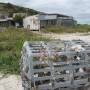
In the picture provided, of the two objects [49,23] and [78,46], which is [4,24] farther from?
[78,46]

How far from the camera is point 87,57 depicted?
A: 5270 millimetres

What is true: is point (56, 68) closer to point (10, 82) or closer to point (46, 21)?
point (10, 82)

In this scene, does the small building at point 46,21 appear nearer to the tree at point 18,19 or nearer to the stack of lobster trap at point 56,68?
the tree at point 18,19

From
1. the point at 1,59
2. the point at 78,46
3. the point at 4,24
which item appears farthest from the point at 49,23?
the point at 78,46

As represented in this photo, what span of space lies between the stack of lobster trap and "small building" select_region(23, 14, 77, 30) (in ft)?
148

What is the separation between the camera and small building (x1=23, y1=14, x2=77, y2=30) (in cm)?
5159

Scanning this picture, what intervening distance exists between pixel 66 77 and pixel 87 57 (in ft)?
1.78

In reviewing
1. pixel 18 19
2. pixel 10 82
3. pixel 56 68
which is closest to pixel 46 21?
pixel 18 19

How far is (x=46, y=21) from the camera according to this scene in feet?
173

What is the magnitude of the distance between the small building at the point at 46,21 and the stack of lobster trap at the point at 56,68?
4501 centimetres

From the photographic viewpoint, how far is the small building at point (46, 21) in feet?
169

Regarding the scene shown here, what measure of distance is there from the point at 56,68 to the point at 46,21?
48.0m

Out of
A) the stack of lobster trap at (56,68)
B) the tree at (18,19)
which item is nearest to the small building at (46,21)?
the tree at (18,19)

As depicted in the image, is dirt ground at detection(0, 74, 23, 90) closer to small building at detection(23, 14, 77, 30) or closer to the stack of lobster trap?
the stack of lobster trap
